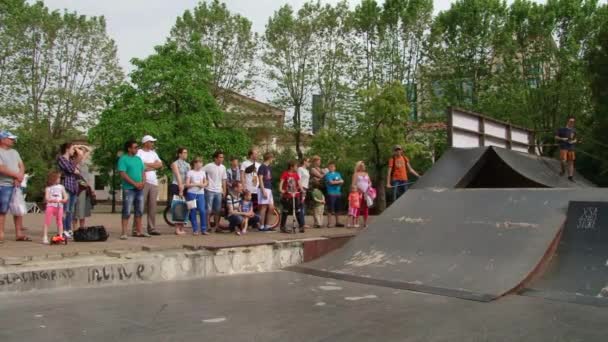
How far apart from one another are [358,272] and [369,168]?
24748 millimetres

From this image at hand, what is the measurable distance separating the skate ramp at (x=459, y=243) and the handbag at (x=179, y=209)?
8.35 ft

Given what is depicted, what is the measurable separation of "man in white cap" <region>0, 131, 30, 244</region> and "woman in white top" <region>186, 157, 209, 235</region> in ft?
8.40

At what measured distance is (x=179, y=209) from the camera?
29.9ft

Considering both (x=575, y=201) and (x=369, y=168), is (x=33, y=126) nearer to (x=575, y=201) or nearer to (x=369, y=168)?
(x=369, y=168)

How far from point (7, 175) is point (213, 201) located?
3372 millimetres

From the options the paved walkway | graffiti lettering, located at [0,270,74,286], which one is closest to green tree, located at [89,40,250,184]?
the paved walkway

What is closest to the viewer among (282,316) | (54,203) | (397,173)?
(282,316)

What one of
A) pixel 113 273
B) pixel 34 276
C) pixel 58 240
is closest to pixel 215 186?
pixel 58 240

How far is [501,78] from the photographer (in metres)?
29.1

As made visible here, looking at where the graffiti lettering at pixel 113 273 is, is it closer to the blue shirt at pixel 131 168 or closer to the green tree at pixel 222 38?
the blue shirt at pixel 131 168

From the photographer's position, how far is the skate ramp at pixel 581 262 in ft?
17.7

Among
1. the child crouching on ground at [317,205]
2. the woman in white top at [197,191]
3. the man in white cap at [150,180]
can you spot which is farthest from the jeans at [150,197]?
the child crouching on ground at [317,205]

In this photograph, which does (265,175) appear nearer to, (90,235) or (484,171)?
(90,235)

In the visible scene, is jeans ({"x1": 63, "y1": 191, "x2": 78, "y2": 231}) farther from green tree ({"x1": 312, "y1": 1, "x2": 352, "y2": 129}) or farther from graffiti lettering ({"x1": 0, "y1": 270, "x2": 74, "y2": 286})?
green tree ({"x1": 312, "y1": 1, "x2": 352, "y2": 129})
